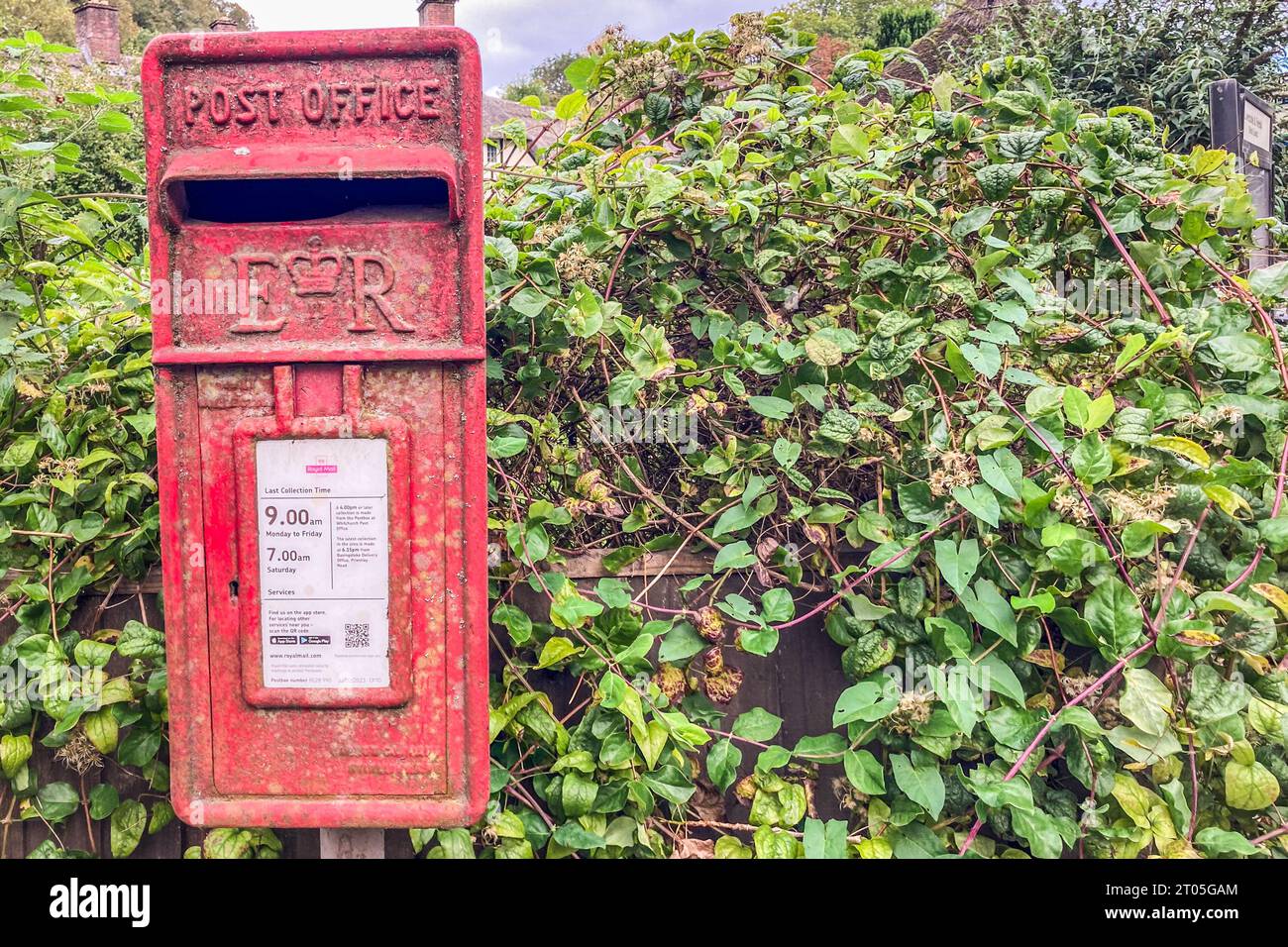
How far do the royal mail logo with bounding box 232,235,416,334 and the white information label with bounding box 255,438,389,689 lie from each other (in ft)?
0.82

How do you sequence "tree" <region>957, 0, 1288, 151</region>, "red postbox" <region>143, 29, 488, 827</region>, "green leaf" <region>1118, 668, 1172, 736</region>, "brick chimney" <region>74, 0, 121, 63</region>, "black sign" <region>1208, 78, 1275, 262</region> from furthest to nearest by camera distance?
1. "brick chimney" <region>74, 0, 121, 63</region>
2. "tree" <region>957, 0, 1288, 151</region>
3. "black sign" <region>1208, 78, 1275, 262</region>
4. "green leaf" <region>1118, 668, 1172, 736</region>
5. "red postbox" <region>143, 29, 488, 827</region>

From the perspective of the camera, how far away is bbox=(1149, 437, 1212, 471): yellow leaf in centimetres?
189

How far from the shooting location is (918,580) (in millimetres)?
2008

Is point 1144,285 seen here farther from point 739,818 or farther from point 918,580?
point 739,818

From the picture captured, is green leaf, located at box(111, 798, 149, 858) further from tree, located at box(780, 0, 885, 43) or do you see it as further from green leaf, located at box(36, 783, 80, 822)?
tree, located at box(780, 0, 885, 43)

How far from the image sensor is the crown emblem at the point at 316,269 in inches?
63.2

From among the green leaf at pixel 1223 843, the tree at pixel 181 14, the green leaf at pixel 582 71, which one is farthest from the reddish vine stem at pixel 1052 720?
the tree at pixel 181 14

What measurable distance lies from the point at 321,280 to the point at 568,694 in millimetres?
1218

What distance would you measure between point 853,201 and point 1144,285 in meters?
0.82

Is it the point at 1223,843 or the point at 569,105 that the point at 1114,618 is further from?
the point at 569,105

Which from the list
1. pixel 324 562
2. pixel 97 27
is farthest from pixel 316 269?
pixel 97 27

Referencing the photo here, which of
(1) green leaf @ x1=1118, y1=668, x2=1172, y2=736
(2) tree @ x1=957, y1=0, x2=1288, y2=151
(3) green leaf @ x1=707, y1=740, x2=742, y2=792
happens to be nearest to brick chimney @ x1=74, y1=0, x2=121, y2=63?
(2) tree @ x1=957, y1=0, x2=1288, y2=151

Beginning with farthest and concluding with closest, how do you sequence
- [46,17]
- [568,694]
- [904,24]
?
[46,17]
[904,24]
[568,694]

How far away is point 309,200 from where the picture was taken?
66.8 inches
